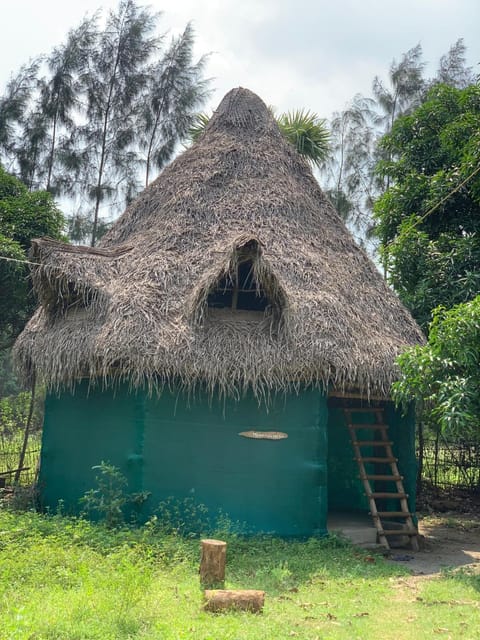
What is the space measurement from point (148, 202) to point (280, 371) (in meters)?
4.40

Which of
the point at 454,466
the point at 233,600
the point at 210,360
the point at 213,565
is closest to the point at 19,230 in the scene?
the point at 210,360

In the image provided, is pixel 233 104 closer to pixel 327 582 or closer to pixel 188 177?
pixel 188 177

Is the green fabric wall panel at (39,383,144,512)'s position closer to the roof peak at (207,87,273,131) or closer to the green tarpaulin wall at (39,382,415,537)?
the green tarpaulin wall at (39,382,415,537)

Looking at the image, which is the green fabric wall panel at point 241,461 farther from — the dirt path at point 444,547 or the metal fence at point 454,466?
the metal fence at point 454,466

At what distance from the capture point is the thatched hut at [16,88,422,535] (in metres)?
8.60

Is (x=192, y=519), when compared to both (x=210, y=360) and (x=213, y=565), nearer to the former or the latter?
(x=210, y=360)

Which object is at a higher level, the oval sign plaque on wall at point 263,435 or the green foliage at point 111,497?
the oval sign plaque on wall at point 263,435

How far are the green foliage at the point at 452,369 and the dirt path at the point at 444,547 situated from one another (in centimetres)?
190

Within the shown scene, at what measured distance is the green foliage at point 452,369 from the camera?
284 inches

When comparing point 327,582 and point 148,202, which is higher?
point 148,202

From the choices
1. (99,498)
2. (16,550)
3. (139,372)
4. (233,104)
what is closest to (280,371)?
(139,372)

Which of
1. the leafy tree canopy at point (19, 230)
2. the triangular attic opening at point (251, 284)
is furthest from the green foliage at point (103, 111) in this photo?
the triangular attic opening at point (251, 284)

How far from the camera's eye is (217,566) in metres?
6.18

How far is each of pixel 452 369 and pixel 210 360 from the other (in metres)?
2.86
